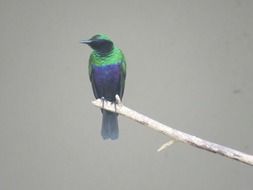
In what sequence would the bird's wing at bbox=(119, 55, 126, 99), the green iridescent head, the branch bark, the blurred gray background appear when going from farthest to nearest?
1. the blurred gray background
2. the bird's wing at bbox=(119, 55, 126, 99)
3. the green iridescent head
4. the branch bark

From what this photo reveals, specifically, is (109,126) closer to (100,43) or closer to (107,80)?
(107,80)

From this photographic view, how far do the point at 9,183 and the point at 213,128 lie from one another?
1087mm

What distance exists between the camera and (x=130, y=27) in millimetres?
2537

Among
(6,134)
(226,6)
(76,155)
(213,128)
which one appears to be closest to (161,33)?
(226,6)

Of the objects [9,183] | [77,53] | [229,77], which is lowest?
[9,183]

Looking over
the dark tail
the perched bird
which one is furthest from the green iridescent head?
the dark tail

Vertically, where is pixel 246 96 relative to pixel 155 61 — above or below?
below

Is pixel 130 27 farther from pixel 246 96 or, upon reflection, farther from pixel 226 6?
pixel 246 96

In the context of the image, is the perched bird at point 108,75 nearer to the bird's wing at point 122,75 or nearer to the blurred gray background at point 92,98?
the bird's wing at point 122,75

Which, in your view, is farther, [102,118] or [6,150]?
[6,150]

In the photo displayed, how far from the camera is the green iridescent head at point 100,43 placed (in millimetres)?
2166

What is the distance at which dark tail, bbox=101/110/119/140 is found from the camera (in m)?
2.28

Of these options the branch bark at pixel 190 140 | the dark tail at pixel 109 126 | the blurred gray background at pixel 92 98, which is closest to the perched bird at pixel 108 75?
the dark tail at pixel 109 126

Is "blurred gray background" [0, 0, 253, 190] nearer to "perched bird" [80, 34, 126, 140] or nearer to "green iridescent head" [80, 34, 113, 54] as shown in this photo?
"perched bird" [80, 34, 126, 140]
